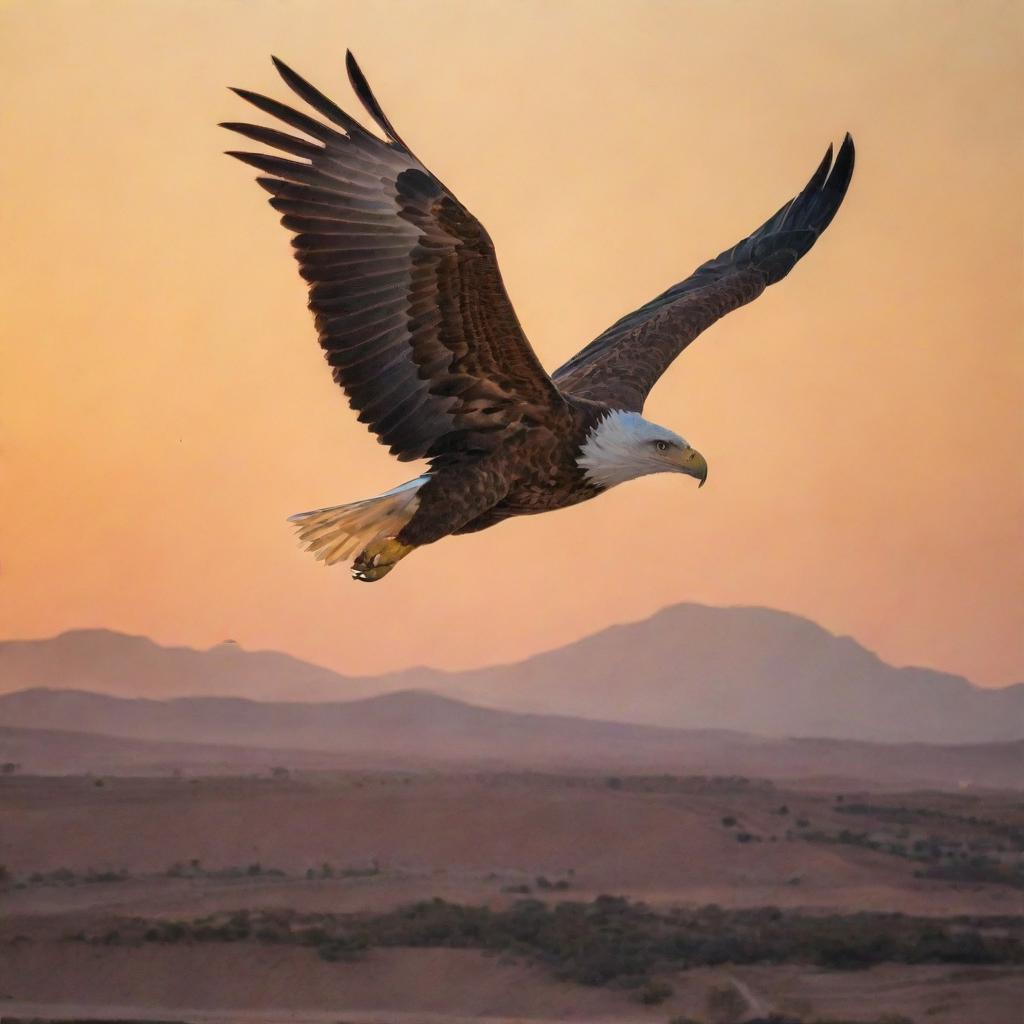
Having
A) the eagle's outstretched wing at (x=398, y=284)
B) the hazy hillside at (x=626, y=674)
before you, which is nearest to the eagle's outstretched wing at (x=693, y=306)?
the eagle's outstretched wing at (x=398, y=284)

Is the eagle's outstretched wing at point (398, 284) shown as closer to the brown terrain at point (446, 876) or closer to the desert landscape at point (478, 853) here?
the desert landscape at point (478, 853)

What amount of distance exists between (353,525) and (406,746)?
4323 mm

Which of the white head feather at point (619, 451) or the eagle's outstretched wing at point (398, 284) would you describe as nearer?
the eagle's outstretched wing at point (398, 284)

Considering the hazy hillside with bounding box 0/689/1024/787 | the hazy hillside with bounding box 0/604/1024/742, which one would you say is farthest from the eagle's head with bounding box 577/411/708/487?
the hazy hillside with bounding box 0/689/1024/787

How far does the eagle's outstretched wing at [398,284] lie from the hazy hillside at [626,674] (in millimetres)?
4142

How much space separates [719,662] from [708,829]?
874 millimetres

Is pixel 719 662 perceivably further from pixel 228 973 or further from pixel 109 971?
pixel 109 971

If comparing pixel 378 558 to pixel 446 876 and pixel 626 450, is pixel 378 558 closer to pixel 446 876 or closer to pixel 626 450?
pixel 626 450

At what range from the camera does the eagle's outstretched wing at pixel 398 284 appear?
3340 mm

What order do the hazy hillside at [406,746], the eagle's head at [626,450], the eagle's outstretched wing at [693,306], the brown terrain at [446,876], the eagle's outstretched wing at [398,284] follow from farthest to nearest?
the hazy hillside at [406,746] < the brown terrain at [446,876] < the eagle's outstretched wing at [693,306] < the eagle's head at [626,450] < the eagle's outstretched wing at [398,284]

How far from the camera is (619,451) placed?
355 centimetres

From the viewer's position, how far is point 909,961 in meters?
7.46

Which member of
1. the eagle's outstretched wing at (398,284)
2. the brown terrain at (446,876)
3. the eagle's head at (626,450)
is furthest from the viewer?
the brown terrain at (446,876)

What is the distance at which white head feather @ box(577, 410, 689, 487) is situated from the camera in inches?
140
